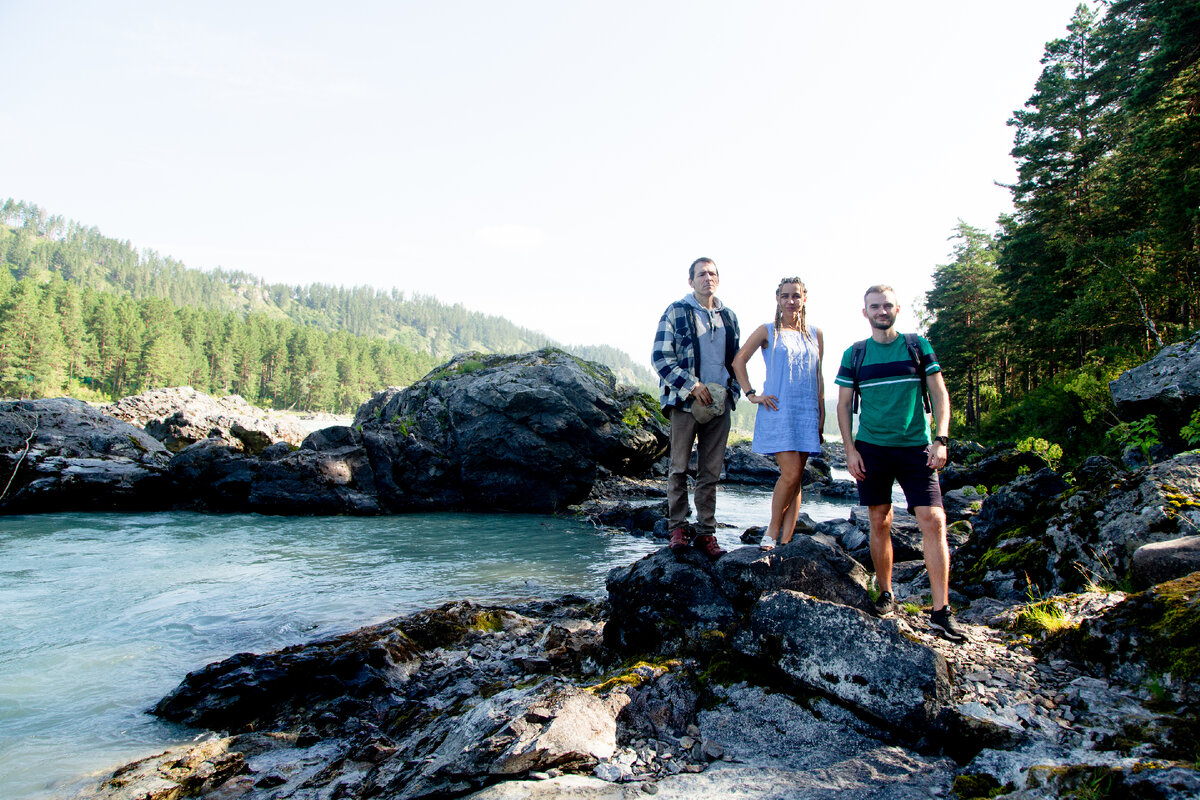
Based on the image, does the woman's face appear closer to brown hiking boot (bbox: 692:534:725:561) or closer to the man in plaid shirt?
the man in plaid shirt

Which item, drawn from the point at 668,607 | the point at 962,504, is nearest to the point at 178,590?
the point at 668,607

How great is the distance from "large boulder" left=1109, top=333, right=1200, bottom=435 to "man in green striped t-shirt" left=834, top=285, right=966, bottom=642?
7980mm

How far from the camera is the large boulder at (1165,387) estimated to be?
31.1 feet

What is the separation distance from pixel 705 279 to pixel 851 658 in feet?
11.5

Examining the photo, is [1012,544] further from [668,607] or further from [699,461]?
[668,607]

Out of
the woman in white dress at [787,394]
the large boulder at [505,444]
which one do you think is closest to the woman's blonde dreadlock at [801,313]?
the woman in white dress at [787,394]

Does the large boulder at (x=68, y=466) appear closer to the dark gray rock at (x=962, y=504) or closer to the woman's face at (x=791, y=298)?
the woman's face at (x=791, y=298)

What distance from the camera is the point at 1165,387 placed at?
31.7 feet

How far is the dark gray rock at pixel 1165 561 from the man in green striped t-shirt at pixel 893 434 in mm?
1614

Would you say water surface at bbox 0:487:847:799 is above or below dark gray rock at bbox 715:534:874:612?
below

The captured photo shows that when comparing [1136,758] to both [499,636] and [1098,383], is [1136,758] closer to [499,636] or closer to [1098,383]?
[499,636]

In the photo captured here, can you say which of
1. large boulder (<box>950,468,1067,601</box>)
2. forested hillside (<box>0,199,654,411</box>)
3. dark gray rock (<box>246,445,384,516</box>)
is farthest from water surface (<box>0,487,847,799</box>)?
forested hillside (<box>0,199,654,411</box>)

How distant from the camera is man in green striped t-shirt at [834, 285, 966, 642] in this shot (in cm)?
473

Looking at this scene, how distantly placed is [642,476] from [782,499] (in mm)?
20350
